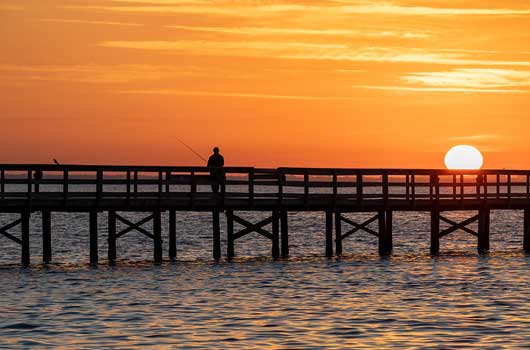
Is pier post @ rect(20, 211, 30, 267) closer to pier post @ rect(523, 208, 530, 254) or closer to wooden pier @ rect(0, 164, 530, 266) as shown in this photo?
wooden pier @ rect(0, 164, 530, 266)

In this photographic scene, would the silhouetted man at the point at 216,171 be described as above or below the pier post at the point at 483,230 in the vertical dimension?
above

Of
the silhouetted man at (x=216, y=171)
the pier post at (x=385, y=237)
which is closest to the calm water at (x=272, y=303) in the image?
the pier post at (x=385, y=237)

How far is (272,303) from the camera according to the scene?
25719 mm

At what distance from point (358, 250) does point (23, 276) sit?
67.5 ft

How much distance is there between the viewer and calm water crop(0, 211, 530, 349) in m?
20.5

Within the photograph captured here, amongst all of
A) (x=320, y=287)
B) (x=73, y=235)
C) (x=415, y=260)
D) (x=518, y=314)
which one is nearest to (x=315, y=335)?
(x=518, y=314)

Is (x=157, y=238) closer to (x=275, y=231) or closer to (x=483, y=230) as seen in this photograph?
(x=275, y=231)

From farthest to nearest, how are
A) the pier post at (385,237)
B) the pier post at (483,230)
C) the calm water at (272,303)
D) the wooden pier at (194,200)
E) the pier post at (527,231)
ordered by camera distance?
1. the pier post at (527,231)
2. the pier post at (483,230)
3. the pier post at (385,237)
4. the wooden pier at (194,200)
5. the calm water at (272,303)

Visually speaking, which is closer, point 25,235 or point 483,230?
point 25,235

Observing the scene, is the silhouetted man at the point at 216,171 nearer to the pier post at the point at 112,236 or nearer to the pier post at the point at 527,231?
the pier post at the point at 112,236

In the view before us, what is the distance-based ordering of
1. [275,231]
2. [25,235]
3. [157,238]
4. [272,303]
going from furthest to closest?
[275,231] → [157,238] → [25,235] → [272,303]

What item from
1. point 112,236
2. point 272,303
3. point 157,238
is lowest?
point 272,303

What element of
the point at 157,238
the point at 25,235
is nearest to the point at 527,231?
the point at 157,238

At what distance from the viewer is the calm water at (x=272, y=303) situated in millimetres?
20484
